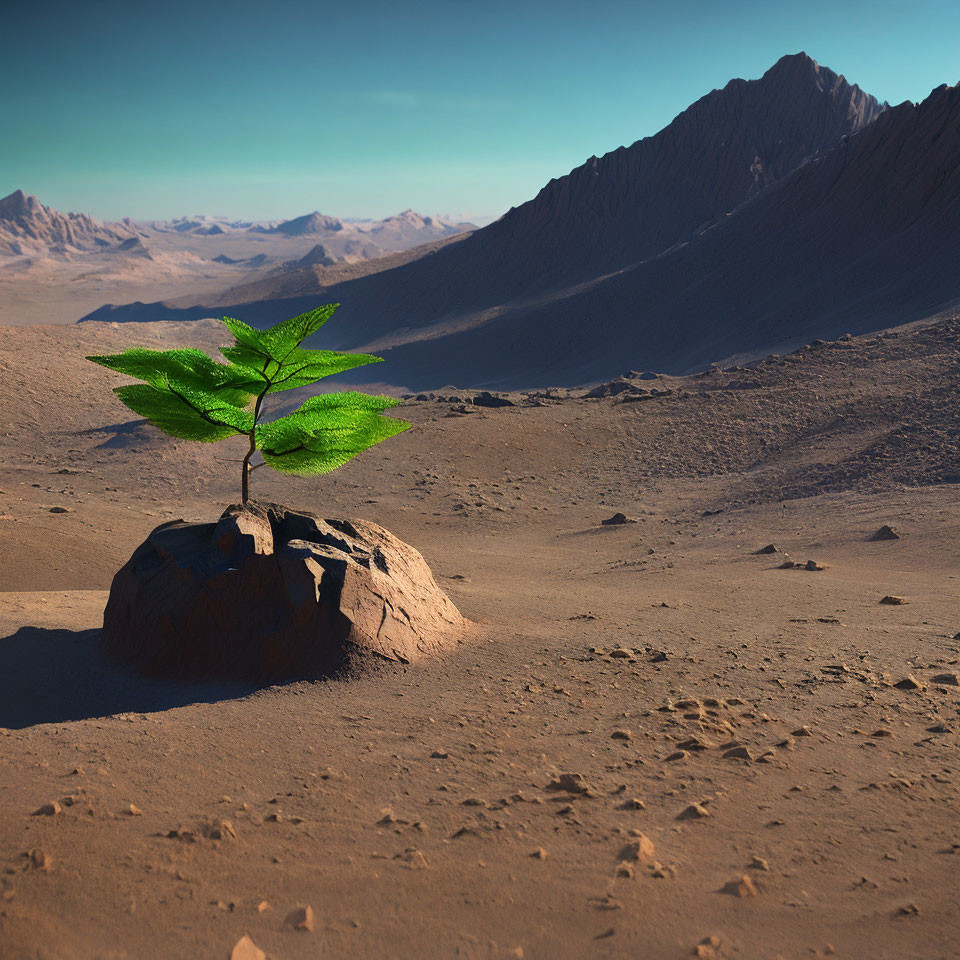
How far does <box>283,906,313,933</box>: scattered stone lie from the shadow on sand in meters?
2.57

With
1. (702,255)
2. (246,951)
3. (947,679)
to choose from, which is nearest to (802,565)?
(947,679)

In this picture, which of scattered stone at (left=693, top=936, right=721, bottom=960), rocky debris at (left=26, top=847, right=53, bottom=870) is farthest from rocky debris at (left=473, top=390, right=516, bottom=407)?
scattered stone at (left=693, top=936, right=721, bottom=960)

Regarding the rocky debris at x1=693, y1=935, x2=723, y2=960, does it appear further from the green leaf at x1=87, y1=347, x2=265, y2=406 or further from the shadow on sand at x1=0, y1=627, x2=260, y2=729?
the green leaf at x1=87, y1=347, x2=265, y2=406

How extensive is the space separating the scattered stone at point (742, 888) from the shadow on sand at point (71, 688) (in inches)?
134

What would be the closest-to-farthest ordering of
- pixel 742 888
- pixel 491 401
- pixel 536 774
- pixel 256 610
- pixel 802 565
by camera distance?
1. pixel 742 888
2. pixel 536 774
3. pixel 256 610
4. pixel 802 565
5. pixel 491 401

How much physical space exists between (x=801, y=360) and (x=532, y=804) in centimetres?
1993

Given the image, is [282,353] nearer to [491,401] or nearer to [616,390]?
[491,401]

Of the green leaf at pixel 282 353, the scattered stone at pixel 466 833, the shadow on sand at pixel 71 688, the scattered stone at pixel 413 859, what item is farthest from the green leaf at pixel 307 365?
the scattered stone at pixel 413 859

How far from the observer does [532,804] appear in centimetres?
395

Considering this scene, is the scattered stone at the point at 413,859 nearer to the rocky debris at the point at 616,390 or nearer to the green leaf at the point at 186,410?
the green leaf at the point at 186,410

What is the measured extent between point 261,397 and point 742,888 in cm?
502

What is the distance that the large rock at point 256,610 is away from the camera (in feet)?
19.2

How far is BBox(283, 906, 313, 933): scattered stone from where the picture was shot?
3025 millimetres

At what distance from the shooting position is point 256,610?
19.7 feet
